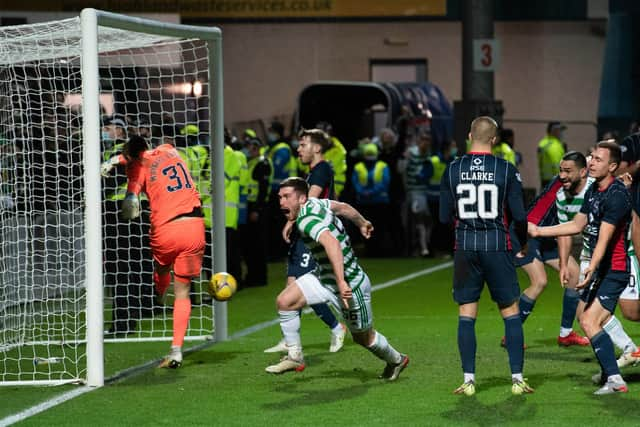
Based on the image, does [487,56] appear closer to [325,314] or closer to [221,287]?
[325,314]

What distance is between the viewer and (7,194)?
1233 centimetres

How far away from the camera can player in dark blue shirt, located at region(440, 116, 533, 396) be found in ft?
28.5

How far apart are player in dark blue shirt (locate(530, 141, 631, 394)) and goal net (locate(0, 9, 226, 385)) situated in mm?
3504

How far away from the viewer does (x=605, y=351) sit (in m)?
8.83

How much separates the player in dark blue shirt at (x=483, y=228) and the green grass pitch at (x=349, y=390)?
17.4 inches

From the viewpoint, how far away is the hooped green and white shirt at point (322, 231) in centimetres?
910

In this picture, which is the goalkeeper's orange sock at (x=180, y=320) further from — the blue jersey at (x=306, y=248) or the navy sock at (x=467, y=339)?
the navy sock at (x=467, y=339)

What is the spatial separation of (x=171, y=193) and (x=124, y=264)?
340cm

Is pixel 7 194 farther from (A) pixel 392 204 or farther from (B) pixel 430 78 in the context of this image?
(B) pixel 430 78

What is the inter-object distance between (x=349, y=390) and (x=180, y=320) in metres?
1.86

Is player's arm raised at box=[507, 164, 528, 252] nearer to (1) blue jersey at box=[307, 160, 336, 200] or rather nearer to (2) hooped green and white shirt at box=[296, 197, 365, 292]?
(2) hooped green and white shirt at box=[296, 197, 365, 292]

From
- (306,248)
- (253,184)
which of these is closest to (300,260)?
(306,248)

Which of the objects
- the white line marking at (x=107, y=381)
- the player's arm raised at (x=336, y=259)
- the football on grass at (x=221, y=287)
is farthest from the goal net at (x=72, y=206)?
the player's arm raised at (x=336, y=259)

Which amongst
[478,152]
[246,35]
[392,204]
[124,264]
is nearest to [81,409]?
[478,152]
